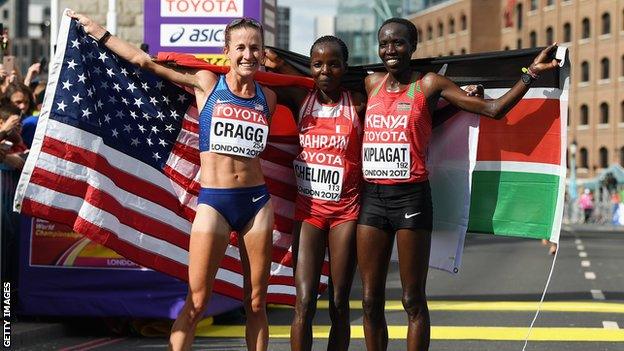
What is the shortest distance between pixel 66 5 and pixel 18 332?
10.6 m

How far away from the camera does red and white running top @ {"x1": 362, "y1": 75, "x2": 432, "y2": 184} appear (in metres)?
7.48

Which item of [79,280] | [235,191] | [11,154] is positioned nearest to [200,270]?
[235,191]

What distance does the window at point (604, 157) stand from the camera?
91312mm

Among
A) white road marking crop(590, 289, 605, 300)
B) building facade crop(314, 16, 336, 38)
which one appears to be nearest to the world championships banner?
white road marking crop(590, 289, 605, 300)

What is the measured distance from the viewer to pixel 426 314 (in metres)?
7.64

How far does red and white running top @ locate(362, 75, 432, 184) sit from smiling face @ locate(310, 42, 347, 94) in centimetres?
26

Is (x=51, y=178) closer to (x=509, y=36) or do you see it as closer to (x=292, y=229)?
(x=292, y=229)

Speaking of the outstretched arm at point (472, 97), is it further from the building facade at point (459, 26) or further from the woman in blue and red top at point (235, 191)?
the building facade at point (459, 26)

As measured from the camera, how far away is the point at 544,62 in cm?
764

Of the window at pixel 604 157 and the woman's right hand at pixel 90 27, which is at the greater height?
the woman's right hand at pixel 90 27

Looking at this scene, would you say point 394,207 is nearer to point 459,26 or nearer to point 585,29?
point 585,29

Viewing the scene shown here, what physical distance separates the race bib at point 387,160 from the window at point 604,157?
8606 centimetres

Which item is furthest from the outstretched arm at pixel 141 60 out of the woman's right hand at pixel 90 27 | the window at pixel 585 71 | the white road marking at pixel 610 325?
the window at pixel 585 71

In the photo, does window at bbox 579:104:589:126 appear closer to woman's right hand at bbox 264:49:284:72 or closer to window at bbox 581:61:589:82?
window at bbox 581:61:589:82
